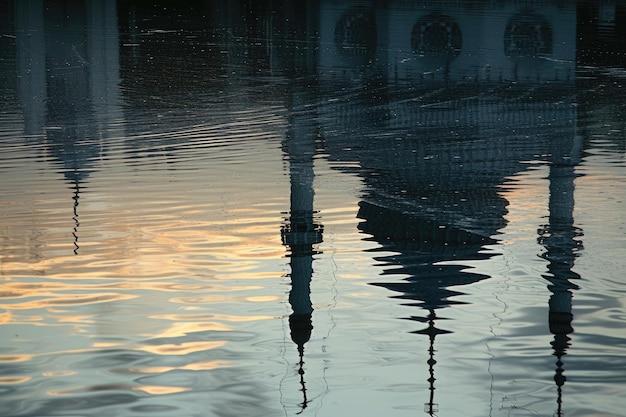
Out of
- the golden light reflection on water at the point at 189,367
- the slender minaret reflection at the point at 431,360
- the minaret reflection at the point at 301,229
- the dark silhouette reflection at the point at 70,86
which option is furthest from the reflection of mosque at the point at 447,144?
the dark silhouette reflection at the point at 70,86

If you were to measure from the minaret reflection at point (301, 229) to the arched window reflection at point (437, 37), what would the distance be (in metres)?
13.4

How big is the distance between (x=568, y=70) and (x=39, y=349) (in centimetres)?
1921

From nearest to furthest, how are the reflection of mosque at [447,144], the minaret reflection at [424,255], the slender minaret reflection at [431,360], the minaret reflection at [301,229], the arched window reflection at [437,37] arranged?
the slender minaret reflection at [431,360] < the minaret reflection at [301,229] < the minaret reflection at [424,255] < the reflection of mosque at [447,144] < the arched window reflection at [437,37]

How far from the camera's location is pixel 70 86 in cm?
2086

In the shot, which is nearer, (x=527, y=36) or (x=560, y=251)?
(x=560, y=251)

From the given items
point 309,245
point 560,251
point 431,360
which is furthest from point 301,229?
point 431,360

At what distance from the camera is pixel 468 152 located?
14.6m

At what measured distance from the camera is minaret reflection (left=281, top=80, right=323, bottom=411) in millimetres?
7590

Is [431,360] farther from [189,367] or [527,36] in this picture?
[527,36]

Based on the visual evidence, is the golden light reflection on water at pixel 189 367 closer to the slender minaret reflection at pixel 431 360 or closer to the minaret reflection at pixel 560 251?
the slender minaret reflection at pixel 431 360

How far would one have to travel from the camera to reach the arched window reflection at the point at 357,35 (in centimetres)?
2841

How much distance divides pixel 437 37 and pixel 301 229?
24.3 m

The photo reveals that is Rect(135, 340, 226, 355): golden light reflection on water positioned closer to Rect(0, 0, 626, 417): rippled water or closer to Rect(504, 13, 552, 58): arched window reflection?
Rect(0, 0, 626, 417): rippled water

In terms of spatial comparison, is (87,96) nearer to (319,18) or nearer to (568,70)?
(568,70)
